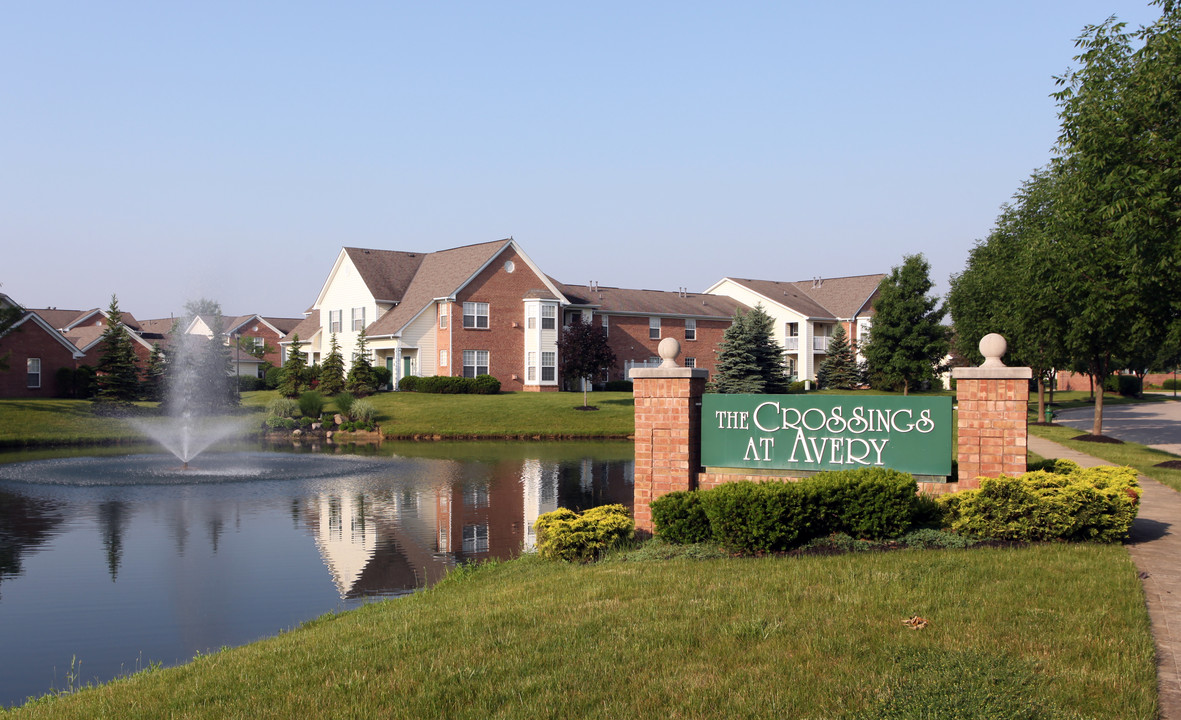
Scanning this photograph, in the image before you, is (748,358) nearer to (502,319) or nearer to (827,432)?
(502,319)

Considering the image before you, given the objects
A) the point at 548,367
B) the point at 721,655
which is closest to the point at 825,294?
the point at 548,367

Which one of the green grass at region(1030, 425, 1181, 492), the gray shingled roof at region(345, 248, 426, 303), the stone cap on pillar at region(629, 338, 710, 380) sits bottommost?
the green grass at region(1030, 425, 1181, 492)

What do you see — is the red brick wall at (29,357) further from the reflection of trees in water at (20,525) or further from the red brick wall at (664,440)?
the red brick wall at (664,440)

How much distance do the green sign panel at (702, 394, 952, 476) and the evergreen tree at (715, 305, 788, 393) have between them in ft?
84.9

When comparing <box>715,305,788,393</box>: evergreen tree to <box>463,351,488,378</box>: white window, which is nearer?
<box>715,305,788,393</box>: evergreen tree

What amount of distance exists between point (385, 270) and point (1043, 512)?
52.3 meters

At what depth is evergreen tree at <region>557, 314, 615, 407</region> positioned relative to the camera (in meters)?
50.3

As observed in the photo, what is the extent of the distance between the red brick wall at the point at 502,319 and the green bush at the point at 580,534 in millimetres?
41589

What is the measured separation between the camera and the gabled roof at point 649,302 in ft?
195

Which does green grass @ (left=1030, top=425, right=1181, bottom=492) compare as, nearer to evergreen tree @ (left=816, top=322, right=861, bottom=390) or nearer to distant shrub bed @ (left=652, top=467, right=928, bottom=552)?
distant shrub bed @ (left=652, top=467, right=928, bottom=552)

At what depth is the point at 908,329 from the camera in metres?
59.5

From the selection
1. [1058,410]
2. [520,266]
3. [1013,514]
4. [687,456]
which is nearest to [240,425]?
[520,266]

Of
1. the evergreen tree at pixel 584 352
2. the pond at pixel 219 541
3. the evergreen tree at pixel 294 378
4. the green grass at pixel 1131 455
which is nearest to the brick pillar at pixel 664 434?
the pond at pixel 219 541

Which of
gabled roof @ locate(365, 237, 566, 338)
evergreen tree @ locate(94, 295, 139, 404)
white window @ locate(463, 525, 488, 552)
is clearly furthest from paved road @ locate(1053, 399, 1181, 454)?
evergreen tree @ locate(94, 295, 139, 404)
